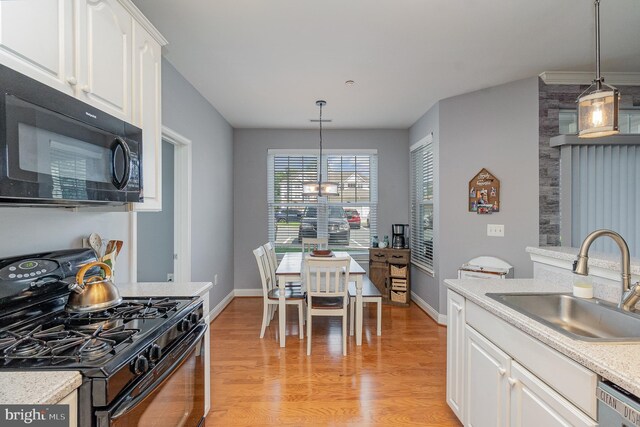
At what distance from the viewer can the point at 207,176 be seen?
3.82m

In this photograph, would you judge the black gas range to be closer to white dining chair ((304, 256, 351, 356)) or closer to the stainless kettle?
the stainless kettle

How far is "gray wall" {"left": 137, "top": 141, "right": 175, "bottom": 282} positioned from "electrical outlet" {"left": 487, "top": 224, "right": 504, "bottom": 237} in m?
3.57

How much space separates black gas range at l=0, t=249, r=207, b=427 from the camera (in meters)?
0.96

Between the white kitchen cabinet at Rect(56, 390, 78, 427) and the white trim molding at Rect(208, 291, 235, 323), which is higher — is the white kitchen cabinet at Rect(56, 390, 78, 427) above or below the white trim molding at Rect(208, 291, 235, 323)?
above

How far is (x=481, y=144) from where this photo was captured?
3512mm

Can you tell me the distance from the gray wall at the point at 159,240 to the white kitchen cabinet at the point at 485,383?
315 centimetres

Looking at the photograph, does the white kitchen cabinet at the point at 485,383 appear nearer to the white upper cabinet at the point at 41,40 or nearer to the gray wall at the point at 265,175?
the white upper cabinet at the point at 41,40

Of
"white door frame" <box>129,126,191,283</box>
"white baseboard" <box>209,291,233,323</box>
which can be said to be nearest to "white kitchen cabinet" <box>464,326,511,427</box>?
"white door frame" <box>129,126,191,283</box>

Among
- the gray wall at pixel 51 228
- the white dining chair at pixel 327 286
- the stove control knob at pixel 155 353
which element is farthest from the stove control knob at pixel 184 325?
the white dining chair at pixel 327 286

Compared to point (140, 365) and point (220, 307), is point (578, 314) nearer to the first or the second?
point (140, 365)

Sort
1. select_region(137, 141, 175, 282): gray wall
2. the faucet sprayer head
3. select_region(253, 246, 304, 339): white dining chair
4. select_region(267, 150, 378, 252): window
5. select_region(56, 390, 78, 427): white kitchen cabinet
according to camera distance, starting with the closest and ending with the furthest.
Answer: select_region(56, 390, 78, 427): white kitchen cabinet < the faucet sprayer head < select_region(253, 246, 304, 339): white dining chair < select_region(137, 141, 175, 282): gray wall < select_region(267, 150, 378, 252): window

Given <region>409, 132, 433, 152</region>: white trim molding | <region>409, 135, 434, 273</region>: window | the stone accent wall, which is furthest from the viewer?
<region>409, 135, 434, 273</region>: window

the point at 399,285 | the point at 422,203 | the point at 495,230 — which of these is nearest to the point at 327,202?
the point at 422,203

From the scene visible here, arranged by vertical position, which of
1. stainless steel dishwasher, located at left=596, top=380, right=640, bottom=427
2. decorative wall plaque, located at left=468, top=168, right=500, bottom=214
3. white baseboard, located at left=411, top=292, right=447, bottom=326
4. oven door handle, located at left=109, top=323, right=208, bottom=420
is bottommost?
white baseboard, located at left=411, top=292, right=447, bottom=326
